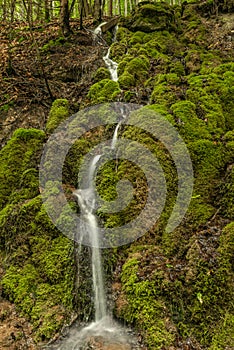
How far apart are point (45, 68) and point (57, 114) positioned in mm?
2923

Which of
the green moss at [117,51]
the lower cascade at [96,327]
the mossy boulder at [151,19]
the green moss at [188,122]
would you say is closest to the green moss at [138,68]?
the green moss at [117,51]

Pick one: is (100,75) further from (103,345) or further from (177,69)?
(103,345)

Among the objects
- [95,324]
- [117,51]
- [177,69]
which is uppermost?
[117,51]

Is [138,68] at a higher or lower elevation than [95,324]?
higher

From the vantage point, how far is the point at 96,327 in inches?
207

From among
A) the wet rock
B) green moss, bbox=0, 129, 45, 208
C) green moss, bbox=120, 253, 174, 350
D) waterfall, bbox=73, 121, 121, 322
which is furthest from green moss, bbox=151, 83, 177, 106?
the wet rock

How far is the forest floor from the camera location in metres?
9.06

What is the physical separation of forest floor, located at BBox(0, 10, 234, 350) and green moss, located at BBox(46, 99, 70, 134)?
253 mm

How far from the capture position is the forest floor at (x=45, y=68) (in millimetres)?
9062

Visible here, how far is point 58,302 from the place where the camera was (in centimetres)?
549

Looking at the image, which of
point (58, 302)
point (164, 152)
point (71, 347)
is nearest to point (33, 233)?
point (58, 302)

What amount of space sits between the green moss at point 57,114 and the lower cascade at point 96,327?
2.43 meters

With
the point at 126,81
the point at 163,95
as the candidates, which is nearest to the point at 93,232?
the point at 163,95

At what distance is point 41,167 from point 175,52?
693 cm
